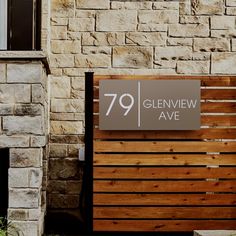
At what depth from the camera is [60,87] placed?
7.27 meters

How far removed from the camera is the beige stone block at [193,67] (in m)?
7.32

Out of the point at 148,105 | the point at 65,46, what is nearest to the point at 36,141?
the point at 148,105

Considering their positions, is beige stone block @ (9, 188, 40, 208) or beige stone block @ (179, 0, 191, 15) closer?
beige stone block @ (9, 188, 40, 208)

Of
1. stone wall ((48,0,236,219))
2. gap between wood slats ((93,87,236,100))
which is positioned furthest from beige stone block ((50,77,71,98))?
gap between wood slats ((93,87,236,100))

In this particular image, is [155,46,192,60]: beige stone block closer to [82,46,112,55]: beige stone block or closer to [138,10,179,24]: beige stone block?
[138,10,179,24]: beige stone block

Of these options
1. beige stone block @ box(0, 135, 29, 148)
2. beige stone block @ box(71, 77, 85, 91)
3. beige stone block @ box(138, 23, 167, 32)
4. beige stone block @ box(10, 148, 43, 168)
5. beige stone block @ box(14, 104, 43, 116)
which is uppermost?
beige stone block @ box(138, 23, 167, 32)

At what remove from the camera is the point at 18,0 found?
630 centimetres

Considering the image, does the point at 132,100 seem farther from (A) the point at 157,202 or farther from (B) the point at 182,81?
(A) the point at 157,202

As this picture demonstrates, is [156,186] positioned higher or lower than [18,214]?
higher

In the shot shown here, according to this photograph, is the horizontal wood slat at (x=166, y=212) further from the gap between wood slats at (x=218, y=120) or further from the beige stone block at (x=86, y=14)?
the beige stone block at (x=86, y=14)

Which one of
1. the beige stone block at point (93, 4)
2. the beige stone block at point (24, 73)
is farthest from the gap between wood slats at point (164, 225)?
the beige stone block at point (93, 4)

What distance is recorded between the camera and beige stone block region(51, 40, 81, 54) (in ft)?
23.9

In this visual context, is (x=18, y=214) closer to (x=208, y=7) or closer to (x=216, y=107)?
(x=216, y=107)

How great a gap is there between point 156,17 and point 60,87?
1555 mm
